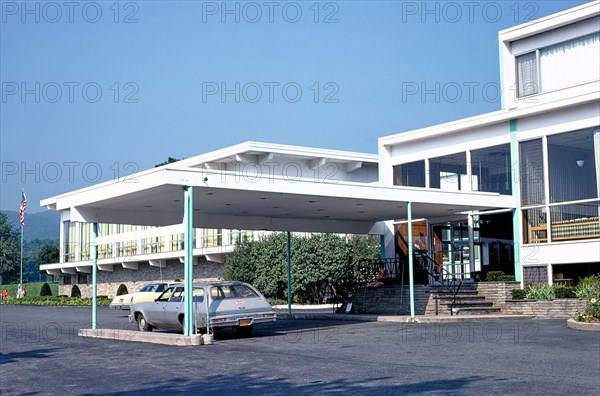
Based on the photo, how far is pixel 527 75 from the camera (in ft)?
91.1

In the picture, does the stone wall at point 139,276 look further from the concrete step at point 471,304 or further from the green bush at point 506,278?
the concrete step at point 471,304

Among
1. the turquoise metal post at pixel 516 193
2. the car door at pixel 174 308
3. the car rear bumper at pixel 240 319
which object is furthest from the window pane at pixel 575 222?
the car door at pixel 174 308

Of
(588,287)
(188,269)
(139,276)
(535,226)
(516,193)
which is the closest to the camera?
(188,269)

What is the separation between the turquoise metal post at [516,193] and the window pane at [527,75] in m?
1.27

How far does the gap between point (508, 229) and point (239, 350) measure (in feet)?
44.8

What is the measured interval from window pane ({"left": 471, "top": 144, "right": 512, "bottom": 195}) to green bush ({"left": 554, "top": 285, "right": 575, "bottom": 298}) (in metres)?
4.26

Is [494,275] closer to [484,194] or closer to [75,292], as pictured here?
[484,194]

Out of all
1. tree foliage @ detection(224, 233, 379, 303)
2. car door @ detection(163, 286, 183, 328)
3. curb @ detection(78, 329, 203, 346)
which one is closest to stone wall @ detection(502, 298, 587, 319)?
car door @ detection(163, 286, 183, 328)

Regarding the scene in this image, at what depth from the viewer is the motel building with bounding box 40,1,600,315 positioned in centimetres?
2267

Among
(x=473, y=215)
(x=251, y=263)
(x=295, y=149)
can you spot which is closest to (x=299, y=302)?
(x=251, y=263)

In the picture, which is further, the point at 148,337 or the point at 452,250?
the point at 452,250

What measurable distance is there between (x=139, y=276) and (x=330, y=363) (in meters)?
46.7

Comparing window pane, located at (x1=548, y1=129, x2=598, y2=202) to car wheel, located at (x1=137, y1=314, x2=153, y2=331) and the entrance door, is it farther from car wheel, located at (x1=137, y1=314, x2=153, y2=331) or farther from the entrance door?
car wheel, located at (x1=137, y1=314, x2=153, y2=331)

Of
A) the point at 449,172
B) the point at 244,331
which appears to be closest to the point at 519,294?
the point at 449,172
